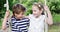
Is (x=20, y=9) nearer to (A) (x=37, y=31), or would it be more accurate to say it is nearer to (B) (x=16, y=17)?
(B) (x=16, y=17)

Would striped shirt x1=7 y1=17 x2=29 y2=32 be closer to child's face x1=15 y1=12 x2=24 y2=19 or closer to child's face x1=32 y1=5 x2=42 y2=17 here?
child's face x1=15 y1=12 x2=24 y2=19

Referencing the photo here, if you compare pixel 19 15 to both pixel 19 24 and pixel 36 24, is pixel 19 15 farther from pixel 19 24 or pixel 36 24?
pixel 36 24

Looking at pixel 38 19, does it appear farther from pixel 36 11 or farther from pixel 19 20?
pixel 19 20

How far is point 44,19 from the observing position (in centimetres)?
409

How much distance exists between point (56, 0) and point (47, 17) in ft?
29.6

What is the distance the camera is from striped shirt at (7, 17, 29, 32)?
397 cm

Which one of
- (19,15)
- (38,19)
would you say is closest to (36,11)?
(38,19)

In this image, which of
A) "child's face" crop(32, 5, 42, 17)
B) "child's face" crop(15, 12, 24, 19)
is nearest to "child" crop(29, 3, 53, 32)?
"child's face" crop(32, 5, 42, 17)

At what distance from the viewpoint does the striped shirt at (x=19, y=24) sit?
397 centimetres

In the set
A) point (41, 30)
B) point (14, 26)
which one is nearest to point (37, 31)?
point (41, 30)

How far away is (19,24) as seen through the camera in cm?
399

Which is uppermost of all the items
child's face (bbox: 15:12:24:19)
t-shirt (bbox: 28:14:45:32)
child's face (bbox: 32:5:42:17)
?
child's face (bbox: 32:5:42:17)

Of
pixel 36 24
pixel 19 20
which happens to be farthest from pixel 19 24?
pixel 36 24

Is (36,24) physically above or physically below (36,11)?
below
